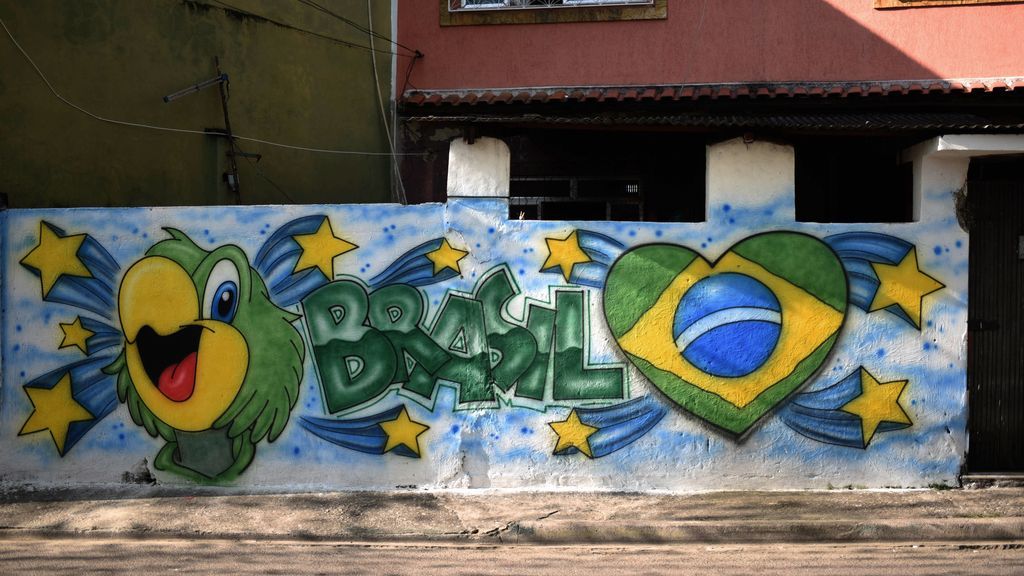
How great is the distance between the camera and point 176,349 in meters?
7.49

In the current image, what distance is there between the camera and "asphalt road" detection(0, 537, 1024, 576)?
5.76 m

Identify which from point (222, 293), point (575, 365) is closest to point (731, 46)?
point (575, 365)

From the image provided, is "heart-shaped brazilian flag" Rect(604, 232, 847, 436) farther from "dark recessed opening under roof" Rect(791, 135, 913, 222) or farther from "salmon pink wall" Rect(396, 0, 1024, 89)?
"salmon pink wall" Rect(396, 0, 1024, 89)

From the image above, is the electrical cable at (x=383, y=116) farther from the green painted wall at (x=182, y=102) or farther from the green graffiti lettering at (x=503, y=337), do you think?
the green graffiti lettering at (x=503, y=337)

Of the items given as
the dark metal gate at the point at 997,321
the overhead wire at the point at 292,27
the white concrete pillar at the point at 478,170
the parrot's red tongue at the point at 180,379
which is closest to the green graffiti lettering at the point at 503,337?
the white concrete pillar at the point at 478,170

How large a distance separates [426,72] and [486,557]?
7.99m

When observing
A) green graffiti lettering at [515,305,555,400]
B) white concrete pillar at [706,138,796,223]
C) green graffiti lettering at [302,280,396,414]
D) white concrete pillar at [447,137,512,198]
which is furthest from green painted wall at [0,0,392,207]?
white concrete pillar at [706,138,796,223]

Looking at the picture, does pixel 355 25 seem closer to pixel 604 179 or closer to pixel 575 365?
pixel 604 179

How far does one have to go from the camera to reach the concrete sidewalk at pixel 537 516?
6.52 metres

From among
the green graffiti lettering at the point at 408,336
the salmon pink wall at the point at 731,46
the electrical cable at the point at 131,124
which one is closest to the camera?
the green graffiti lettering at the point at 408,336

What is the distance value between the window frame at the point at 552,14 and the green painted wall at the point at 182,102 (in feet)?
3.05

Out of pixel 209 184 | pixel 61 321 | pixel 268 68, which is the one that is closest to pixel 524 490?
pixel 61 321

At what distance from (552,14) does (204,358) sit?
6894 millimetres

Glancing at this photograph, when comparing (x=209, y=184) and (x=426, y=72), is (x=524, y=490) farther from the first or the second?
(x=426, y=72)
